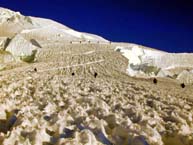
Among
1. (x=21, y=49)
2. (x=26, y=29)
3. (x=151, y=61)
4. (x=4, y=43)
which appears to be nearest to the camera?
(x=21, y=49)

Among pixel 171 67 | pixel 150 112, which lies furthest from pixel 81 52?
pixel 150 112

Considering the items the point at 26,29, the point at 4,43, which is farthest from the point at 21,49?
the point at 26,29

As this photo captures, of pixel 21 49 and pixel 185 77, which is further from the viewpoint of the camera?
pixel 21 49

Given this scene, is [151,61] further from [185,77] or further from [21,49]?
[21,49]

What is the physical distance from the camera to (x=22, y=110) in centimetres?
539

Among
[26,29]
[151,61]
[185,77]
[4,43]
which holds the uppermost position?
[26,29]

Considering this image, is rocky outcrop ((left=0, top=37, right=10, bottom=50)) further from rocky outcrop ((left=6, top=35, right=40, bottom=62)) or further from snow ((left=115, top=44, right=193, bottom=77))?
snow ((left=115, top=44, right=193, bottom=77))

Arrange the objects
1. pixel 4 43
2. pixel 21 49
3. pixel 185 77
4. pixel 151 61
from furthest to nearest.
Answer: pixel 151 61
pixel 4 43
pixel 21 49
pixel 185 77

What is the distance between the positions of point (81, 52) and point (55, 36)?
9.91m

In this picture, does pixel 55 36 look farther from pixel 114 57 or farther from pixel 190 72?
pixel 190 72

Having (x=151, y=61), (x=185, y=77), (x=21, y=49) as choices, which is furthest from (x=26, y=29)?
(x=185, y=77)

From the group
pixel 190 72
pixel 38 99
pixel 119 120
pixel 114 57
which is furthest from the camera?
pixel 114 57

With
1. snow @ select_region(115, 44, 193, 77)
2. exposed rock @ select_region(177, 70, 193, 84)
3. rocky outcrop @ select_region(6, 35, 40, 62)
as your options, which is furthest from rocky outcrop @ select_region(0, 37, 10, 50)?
exposed rock @ select_region(177, 70, 193, 84)

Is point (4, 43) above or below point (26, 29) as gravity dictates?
below
